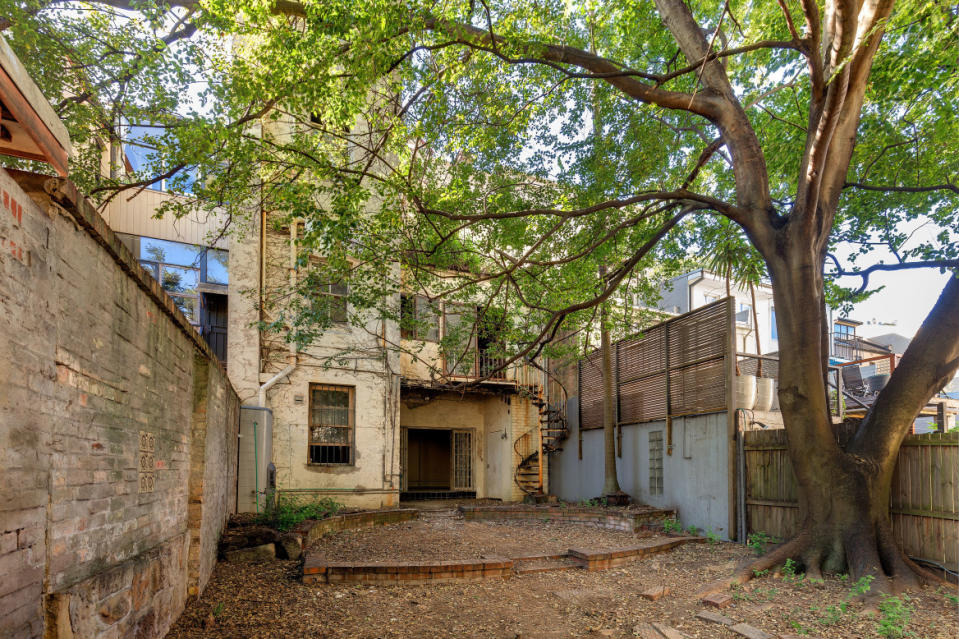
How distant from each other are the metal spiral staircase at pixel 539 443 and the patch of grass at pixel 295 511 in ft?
17.7

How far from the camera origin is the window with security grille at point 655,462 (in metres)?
12.1

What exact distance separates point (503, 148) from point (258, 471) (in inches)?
287

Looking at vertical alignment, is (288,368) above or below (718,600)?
above

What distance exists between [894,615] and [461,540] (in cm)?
593

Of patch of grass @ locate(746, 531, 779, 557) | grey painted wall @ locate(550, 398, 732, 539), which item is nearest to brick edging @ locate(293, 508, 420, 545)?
grey painted wall @ locate(550, 398, 732, 539)

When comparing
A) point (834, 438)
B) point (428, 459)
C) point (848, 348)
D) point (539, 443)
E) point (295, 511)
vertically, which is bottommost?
point (428, 459)

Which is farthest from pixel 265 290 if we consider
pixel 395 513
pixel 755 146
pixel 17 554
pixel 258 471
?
pixel 17 554

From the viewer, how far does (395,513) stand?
11617 millimetres

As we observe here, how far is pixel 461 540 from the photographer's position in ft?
30.7

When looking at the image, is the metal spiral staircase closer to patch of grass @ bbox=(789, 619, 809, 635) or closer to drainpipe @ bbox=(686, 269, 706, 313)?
drainpipe @ bbox=(686, 269, 706, 313)

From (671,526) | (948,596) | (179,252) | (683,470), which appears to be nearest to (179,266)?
(179,252)

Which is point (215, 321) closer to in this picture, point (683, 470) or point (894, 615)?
point (683, 470)

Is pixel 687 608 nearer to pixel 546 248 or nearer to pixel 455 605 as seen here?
pixel 455 605

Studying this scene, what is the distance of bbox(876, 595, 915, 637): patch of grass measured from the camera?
4809 mm
